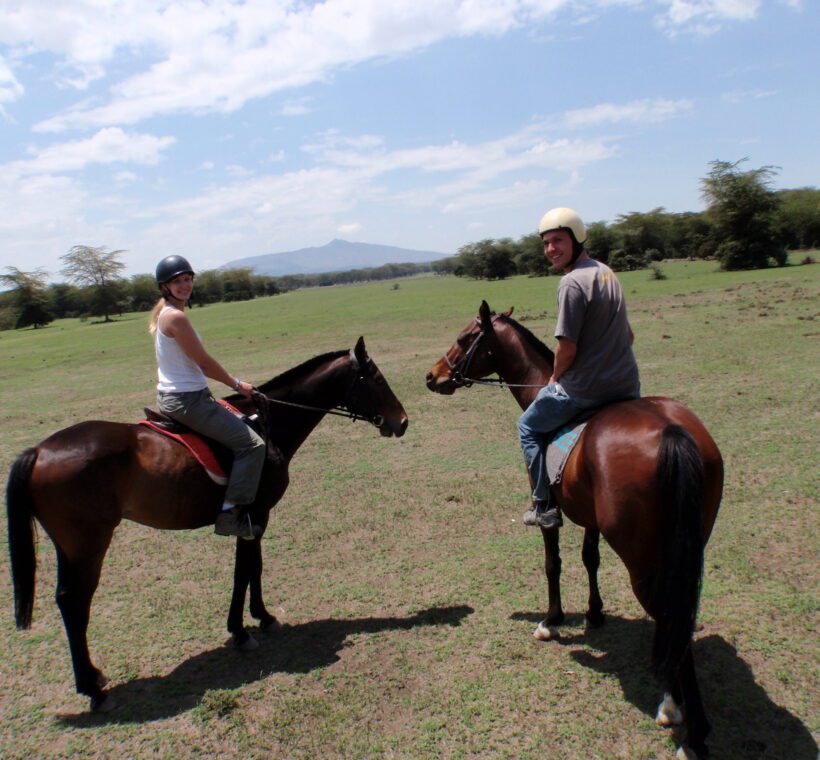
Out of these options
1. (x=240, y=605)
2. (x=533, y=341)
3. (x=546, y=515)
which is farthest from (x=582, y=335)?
(x=240, y=605)

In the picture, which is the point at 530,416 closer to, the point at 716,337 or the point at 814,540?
the point at 814,540

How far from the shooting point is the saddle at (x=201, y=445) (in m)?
4.56

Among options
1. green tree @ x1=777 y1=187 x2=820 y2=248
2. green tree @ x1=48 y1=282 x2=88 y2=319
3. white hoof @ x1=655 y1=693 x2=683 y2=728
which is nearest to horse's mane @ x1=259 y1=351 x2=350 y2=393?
white hoof @ x1=655 y1=693 x2=683 y2=728

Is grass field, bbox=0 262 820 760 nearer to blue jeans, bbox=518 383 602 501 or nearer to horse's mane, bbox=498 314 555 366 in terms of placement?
blue jeans, bbox=518 383 602 501

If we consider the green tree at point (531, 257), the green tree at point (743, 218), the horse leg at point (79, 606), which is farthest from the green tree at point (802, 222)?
the horse leg at point (79, 606)

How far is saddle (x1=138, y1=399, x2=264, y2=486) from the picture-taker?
15.0 feet

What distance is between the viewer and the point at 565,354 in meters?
4.10

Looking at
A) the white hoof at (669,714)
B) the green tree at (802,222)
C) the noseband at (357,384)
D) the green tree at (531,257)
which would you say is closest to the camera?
the white hoof at (669,714)

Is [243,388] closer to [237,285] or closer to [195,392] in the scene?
[195,392]

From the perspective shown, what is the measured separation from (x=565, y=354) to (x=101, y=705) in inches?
156

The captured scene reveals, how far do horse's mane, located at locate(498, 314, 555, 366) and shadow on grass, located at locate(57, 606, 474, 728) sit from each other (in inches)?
86.9

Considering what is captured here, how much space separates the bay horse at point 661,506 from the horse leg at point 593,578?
0.64 meters

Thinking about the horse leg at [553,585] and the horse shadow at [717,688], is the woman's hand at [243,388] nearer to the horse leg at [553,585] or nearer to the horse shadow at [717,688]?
the horse leg at [553,585]

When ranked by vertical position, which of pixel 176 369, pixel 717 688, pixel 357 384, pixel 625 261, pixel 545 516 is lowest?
pixel 717 688
